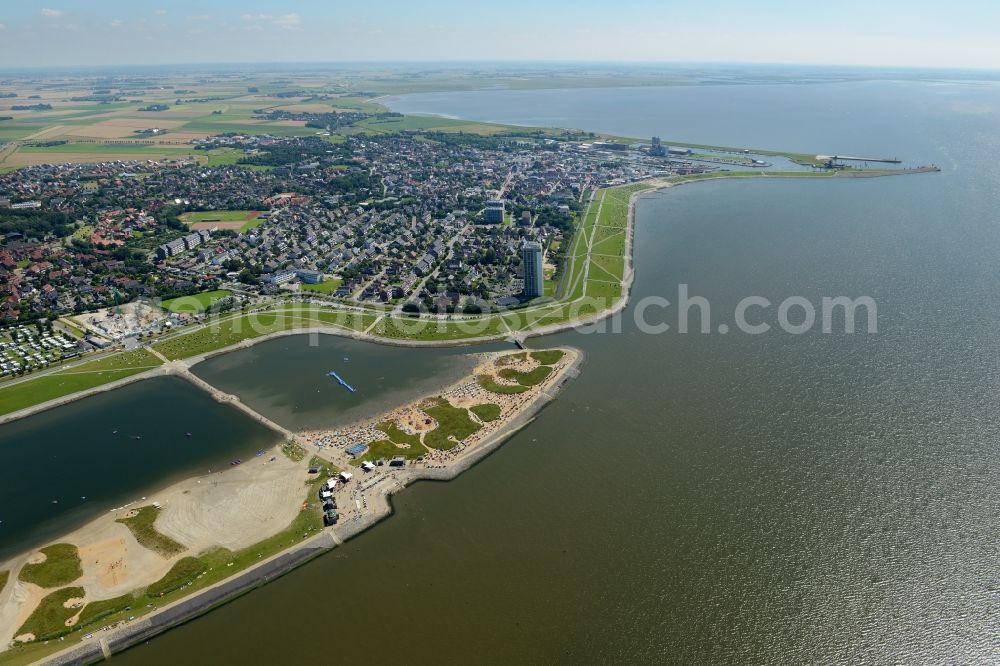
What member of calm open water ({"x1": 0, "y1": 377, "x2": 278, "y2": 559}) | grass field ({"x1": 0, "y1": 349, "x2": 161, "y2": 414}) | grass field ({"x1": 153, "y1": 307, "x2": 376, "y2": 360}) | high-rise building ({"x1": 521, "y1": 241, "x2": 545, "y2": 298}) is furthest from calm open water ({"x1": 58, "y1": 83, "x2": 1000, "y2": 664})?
grass field ({"x1": 0, "y1": 349, "x2": 161, "y2": 414})

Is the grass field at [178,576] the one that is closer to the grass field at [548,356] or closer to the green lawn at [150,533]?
the green lawn at [150,533]

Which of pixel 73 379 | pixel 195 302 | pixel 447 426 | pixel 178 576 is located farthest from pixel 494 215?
pixel 178 576

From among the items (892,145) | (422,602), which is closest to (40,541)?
(422,602)

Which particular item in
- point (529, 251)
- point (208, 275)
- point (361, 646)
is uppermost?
point (529, 251)

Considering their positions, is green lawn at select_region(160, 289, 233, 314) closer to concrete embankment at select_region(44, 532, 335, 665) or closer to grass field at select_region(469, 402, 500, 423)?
grass field at select_region(469, 402, 500, 423)

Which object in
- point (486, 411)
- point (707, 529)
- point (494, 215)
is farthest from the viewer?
point (494, 215)

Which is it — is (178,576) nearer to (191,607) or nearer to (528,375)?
(191,607)

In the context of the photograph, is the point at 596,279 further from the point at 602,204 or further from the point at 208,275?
the point at 208,275
